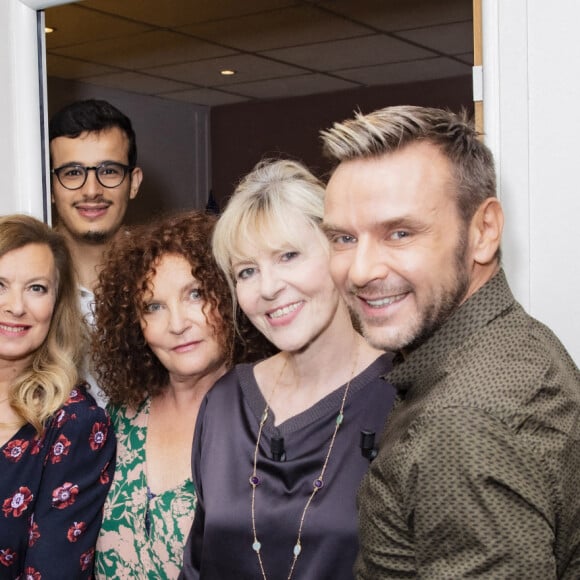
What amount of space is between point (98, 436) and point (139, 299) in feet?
1.09

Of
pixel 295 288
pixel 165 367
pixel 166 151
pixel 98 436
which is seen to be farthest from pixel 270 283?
pixel 166 151

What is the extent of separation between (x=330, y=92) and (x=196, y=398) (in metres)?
5.30

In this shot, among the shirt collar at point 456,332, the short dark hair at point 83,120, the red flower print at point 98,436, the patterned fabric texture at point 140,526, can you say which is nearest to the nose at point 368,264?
the shirt collar at point 456,332

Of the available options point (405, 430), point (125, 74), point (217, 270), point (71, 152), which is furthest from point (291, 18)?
point (405, 430)

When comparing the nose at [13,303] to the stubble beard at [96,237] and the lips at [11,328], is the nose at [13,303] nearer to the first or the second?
the lips at [11,328]

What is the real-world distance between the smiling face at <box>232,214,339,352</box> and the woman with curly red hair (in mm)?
210

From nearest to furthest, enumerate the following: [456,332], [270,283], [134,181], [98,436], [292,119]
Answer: [456,332], [270,283], [98,436], [134,181], [292,119]

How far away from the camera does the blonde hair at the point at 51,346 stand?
191 cm

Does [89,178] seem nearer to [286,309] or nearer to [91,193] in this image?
[91,193]

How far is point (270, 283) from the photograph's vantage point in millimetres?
1637

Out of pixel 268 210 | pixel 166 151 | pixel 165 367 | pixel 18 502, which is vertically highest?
pixel 166 151

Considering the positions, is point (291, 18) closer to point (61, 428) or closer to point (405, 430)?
point (61, 428)

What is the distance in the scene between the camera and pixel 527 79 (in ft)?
5.03

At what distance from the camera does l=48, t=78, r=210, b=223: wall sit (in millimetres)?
7121
